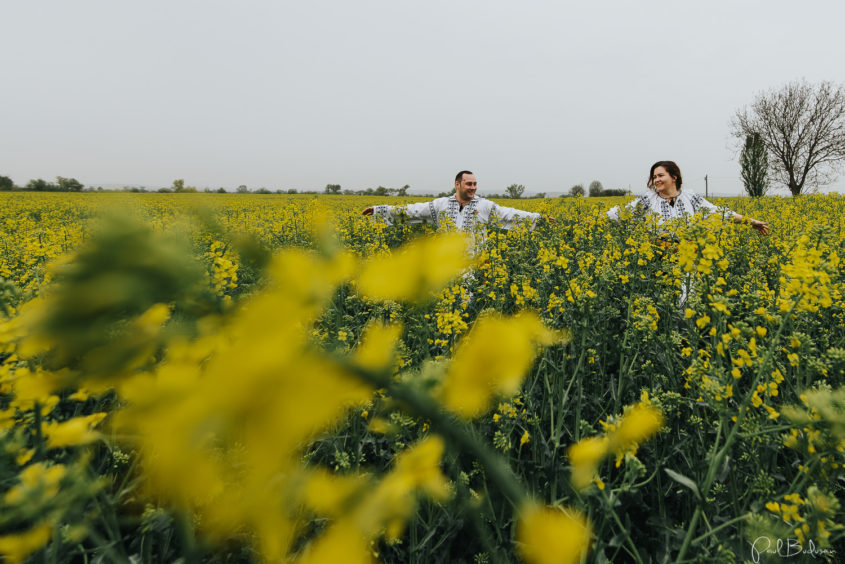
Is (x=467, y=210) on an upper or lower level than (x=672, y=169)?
lower

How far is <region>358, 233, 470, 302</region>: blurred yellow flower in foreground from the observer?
36cm

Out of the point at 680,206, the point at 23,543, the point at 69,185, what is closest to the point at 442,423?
the point at 23,543

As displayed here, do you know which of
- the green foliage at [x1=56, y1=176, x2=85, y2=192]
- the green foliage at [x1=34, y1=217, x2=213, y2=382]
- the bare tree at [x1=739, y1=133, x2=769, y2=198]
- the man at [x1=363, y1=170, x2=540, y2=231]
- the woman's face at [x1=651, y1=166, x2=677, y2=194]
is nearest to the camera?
the green foliage at [x1=34, y1=217, x2=213, y2=382]

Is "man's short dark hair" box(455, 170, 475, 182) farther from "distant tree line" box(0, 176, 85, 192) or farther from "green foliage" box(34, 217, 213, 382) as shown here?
"distant tree line" box(0, 176, 85, 192)

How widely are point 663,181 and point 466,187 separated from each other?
2611mm

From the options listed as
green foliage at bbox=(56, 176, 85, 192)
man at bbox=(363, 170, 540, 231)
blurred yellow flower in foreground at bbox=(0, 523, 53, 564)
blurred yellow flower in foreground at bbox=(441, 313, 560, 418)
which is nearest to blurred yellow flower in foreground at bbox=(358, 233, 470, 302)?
blurred yellow flower in foreground at bbox=(441, 313, 560, 418)

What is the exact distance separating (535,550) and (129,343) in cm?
40

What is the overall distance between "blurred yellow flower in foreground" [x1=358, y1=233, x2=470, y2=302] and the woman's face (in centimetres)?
596

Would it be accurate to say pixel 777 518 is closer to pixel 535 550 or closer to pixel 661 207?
pixel 535 550

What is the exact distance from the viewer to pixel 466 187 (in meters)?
6.00

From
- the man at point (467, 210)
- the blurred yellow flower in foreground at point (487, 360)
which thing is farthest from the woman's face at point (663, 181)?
the blurred yellow flower in foreground at point (487, 360)

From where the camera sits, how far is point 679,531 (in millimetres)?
1606

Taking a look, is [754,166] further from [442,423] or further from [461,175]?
[442,423]

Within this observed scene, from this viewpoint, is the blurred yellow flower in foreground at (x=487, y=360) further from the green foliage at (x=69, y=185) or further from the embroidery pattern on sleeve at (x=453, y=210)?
the green foliage at (x=69, y=185)
